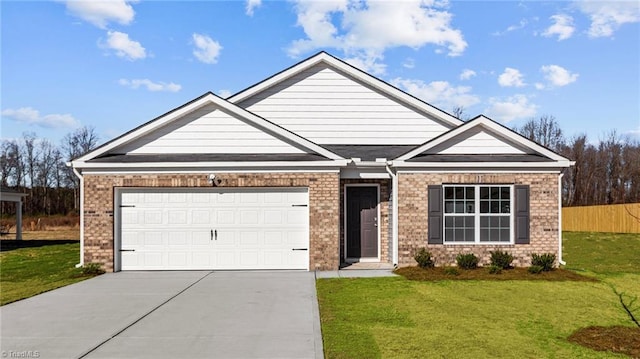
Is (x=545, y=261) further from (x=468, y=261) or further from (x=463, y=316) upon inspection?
(x=463, y=316)

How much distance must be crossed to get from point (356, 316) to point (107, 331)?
3.89 meters

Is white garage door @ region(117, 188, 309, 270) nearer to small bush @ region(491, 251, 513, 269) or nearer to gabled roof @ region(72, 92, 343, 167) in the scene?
gabled roof @ region(72, 92, 343, 167)

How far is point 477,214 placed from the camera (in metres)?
13.2

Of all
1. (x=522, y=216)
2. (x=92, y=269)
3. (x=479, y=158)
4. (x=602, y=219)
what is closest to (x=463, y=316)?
(x=522, y=216)

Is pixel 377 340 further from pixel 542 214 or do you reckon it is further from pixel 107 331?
pixel 542 214

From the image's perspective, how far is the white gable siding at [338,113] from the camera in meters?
15.9

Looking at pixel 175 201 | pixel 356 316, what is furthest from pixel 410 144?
pixel 356 316

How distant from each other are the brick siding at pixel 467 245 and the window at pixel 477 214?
0.71ft

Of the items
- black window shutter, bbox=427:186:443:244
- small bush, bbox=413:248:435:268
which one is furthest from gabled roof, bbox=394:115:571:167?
small bush, bbox=413:248:435:268

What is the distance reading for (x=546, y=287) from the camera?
35.7ft

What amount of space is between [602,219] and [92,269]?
36.2 meters

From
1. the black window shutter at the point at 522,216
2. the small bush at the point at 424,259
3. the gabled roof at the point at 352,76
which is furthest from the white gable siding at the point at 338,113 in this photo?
the small bush at the point at 424,259

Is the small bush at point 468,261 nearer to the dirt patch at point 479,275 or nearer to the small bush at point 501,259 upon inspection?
the dirt patch at point 479,275

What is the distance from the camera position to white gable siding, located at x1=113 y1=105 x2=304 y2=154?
1366cm
